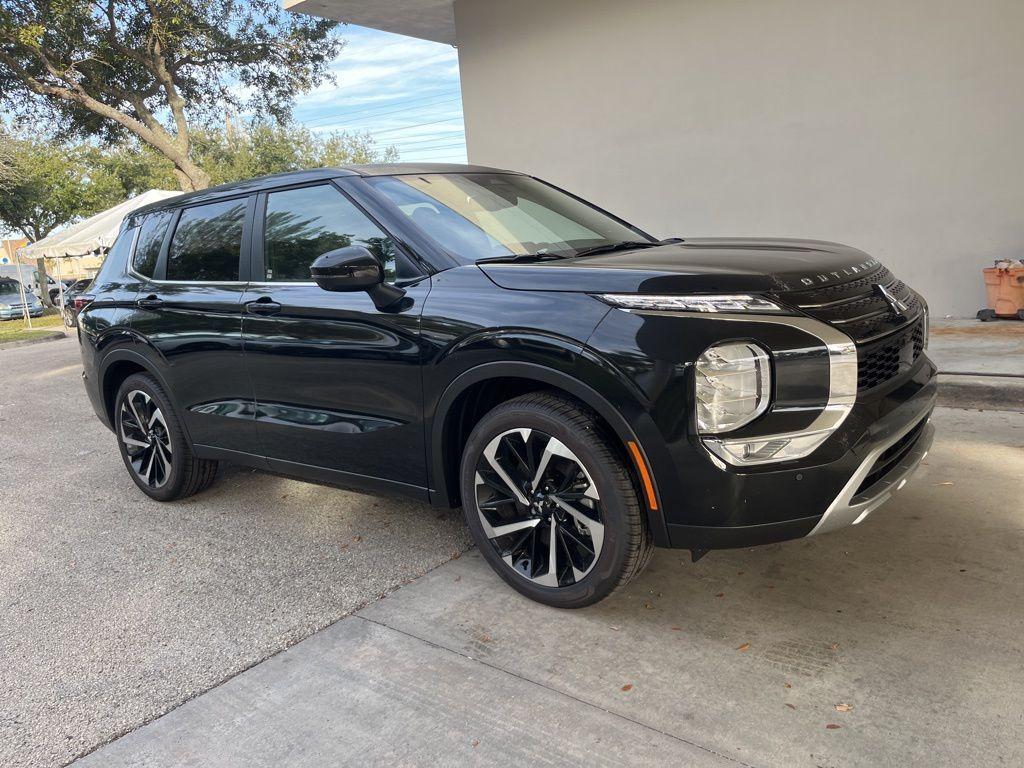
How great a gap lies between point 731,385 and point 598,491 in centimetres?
63

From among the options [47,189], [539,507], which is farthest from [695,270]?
[47,189]

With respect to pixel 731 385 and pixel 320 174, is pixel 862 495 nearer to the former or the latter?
pixel 731 385

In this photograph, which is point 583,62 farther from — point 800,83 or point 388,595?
point 388,595

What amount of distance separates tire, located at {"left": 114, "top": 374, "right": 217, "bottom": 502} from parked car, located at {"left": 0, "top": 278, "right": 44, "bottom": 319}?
1020 inches

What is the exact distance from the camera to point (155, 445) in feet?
16.4

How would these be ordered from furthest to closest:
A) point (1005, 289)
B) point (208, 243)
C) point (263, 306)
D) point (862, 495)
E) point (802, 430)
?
point (1005, 289) → point (208, 243) → point (263, 306) → point (862, 495) → point (802, 430)

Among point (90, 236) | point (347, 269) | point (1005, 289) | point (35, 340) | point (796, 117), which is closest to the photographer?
point (347, 269)

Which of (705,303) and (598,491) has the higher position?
(705,303)

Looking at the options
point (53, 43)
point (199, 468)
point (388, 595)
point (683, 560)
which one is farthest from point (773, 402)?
point (53, 43)

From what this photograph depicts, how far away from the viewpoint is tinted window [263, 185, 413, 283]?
3.67 m

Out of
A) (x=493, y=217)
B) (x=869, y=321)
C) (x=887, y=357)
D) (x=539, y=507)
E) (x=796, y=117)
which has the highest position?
(x=796, y=117)

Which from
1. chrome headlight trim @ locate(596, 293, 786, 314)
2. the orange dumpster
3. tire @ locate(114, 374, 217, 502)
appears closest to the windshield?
chrome headlight trim @ locate(596, 293, 786, 314)

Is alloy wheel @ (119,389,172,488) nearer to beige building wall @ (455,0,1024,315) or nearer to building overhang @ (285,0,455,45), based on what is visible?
beige building wall @ (455,0,1024,315)

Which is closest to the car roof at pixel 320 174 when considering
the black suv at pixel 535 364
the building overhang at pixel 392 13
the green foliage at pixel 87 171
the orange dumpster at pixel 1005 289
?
the black suv at pixel 535 364
